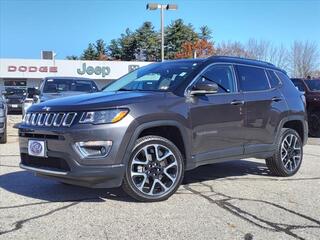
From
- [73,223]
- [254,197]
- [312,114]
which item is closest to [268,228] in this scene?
[254,197]

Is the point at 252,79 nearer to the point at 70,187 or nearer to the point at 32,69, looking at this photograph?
the point at 70,187

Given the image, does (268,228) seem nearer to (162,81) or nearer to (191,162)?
(191,162)

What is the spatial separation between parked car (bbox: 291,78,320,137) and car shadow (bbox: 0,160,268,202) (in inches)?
266

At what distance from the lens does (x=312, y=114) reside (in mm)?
→ 15250

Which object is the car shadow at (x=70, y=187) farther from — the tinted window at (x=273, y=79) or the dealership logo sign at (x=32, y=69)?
the dealership logo sign at (x=32, y=69)

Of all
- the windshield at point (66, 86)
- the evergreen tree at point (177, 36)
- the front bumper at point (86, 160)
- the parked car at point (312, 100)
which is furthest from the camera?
the evergreen tree at point (177, 36)

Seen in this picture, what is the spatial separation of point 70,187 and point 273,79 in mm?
3545

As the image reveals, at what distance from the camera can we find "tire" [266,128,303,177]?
799 cm

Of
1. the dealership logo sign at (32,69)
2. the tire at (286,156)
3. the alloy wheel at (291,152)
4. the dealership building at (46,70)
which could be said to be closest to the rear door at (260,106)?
the tire at (286,156)

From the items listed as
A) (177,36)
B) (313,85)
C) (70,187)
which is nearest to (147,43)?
(177,36)

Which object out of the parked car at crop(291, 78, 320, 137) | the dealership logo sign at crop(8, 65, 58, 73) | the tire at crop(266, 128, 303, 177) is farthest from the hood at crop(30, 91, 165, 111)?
the dealership logo sign at crop(8, 65, 58, 73)

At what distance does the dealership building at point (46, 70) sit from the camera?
1810 inches

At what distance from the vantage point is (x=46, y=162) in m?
5.96

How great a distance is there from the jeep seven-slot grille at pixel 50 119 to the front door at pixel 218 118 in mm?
1562
